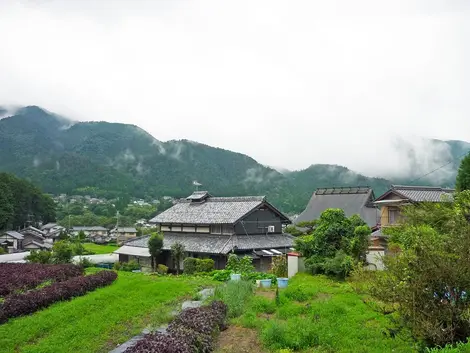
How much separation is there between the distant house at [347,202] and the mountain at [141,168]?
37.2 meters

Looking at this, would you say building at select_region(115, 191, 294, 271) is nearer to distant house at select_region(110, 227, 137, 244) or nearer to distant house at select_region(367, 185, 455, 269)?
distant house at select_region(367, 185, 455, 269)

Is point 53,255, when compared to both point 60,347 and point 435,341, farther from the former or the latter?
point 435,341

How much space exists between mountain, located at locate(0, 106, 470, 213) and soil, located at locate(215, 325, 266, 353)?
72.0 metres

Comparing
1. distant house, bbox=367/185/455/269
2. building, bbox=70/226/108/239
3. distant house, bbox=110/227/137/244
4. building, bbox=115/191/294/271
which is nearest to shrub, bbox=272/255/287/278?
distant house, bbox=367/185/455/269

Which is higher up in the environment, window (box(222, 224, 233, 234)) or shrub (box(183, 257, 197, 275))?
window (box(222, 224, 233, 234))

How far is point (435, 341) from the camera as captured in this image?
7.36 meters

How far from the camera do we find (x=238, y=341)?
9758 mm

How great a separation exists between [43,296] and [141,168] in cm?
12797

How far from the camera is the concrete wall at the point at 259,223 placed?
32344 millimetres

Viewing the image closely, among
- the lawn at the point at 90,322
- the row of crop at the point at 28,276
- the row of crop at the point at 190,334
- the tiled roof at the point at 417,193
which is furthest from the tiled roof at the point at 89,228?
the row of crop at the point at 190,334

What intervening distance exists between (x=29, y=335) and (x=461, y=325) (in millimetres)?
10380

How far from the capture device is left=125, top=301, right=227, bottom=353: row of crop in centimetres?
793

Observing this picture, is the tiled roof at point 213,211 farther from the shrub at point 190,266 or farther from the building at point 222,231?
the shrub at point 190,266

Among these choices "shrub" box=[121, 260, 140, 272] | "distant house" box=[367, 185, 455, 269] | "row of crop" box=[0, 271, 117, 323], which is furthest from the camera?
"shrub" box=[121, 260, 140, 272]
